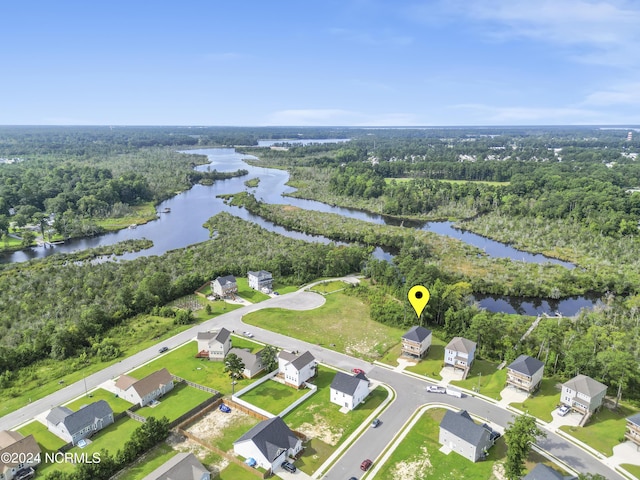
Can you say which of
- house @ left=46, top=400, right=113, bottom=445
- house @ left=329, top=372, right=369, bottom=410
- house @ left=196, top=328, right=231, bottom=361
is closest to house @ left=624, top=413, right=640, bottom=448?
house @ left=329, top=372, right=369, bottom=410

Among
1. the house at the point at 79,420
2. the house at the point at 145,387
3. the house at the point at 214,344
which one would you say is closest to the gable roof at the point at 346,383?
the house at the point at 214,344

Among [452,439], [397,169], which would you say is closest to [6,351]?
[452,439]

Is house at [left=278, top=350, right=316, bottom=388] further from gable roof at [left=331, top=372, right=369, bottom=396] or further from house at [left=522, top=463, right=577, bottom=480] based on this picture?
house at [left=522, top=463, right=577, bottom=480]

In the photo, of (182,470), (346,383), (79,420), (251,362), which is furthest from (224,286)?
(182,470)

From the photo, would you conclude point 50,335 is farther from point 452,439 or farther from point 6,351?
point 452,439

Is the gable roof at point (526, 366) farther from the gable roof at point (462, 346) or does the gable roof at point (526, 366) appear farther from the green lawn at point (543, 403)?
the gable roof at point (462, 346)
